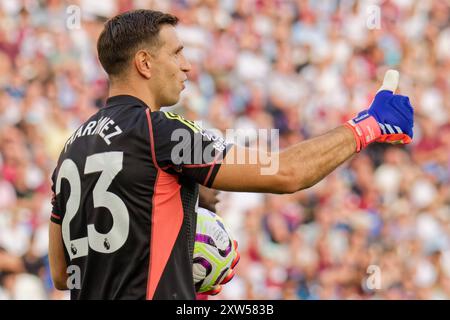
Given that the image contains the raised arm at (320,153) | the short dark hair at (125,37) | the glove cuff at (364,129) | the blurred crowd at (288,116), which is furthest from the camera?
the blurred crowd at (288,116)

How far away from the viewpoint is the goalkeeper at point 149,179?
114 inches

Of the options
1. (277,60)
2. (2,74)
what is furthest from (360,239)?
(2,74)

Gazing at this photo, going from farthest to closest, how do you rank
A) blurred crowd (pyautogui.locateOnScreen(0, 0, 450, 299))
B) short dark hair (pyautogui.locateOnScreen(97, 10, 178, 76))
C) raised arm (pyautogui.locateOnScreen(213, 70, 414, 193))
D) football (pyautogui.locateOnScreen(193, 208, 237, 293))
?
1. blurred crowd (pyautogui.locateOnScreen(0, 0, 450, 299))
2. football (pyautogui.locateOnScreen(193, 208, 237, 293))
3. short dark hair (pyautogui.locateOnScreen(97, 10, 178, 76))
4. raised arm (pyautogui.locateOnScreen(213, 70, 414, 193))

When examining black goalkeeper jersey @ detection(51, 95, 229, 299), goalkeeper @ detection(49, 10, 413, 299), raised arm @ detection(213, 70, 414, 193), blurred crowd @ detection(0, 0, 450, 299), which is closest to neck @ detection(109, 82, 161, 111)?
goalkeeper @ detection(49, 10, 413, 299)

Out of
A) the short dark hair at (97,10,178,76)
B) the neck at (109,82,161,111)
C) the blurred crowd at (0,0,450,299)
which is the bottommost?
the neck at (109,82,161,111)

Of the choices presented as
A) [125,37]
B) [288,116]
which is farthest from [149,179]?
[288,116]

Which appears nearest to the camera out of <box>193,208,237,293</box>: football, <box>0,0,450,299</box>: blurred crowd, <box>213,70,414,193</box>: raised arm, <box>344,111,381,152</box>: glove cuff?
<box>213,70,414,193</box>: raised arm

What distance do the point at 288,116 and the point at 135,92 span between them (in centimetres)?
558

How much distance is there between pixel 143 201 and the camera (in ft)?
9.56

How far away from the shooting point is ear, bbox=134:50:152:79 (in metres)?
3.13

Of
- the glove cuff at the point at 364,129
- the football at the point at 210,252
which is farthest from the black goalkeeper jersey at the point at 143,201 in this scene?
the football at the point at 210,252

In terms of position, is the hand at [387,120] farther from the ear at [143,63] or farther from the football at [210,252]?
the football at [210,252]

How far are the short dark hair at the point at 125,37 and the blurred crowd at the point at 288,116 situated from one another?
171 inches

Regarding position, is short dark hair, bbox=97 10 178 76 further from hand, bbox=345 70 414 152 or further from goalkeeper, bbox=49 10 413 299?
hand, bbox=345 70 414 152
